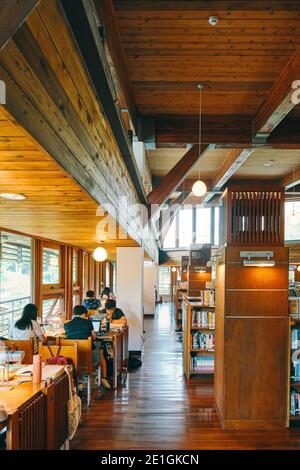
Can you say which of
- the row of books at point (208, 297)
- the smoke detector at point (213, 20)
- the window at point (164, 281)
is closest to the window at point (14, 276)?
the row of books at point (208, 297)

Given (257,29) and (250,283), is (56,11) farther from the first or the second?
(250,283)

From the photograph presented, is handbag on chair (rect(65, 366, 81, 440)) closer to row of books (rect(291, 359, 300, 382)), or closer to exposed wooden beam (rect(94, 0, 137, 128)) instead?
row of books (rect(291, 359, 300, 382))

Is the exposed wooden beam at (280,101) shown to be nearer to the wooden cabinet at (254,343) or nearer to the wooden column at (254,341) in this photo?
the wooden column at (254,341)

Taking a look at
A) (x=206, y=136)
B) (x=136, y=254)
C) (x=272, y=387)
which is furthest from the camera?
(x=136, y=254)

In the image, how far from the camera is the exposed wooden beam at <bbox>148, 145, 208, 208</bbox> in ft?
22.6

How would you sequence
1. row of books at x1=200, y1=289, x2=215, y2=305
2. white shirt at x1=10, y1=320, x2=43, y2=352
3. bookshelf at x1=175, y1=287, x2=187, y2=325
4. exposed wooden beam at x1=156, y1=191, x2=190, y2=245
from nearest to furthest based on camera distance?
white shirt at x1=10, y1=320, x2=43, y2=352 → row of books at x1=200, y1=289, x2=215, y2=305 → bookshelf at x1=175, y1=287, x2=187, y2=325 → exposed wooden beam at x1=156, y1=191, x2=190, y2=245

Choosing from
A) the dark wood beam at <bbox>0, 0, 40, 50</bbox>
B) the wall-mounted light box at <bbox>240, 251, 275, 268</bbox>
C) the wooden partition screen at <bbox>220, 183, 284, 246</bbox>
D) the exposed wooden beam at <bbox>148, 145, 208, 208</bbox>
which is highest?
the exposed wooden beam at <bbox>148, 145, 208, 208</bbox>

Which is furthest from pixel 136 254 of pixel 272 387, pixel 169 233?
pixel 169 233

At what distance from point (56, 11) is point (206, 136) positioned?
15.2 ft

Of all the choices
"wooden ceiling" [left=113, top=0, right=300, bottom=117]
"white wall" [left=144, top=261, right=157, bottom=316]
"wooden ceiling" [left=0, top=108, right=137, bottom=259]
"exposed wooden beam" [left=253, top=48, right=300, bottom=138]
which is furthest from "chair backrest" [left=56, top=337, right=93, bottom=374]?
"white wall" [left=144, top=261, right=157, bottom=316]

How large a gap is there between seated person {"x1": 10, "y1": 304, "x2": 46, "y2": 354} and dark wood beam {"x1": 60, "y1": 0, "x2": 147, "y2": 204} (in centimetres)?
304

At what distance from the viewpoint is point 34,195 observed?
3.35 meters

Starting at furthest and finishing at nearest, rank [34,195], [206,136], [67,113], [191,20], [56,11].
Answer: [206,136] < [191,20] < [34,195] < [67,113] < [56,11]

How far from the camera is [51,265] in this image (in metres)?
8.85
